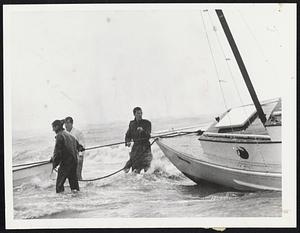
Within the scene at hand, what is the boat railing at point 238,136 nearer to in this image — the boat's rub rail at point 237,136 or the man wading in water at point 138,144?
the boat's rub rail at point 237,136

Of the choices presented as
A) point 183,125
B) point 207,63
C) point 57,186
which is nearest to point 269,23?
point 207,63

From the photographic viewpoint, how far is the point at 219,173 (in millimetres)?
1092

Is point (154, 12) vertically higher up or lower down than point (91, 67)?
higher up

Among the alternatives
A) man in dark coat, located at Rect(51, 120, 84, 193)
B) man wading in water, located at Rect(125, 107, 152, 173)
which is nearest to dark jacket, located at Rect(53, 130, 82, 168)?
man in dark coat, located at Rect(51, 120, 84, 193)

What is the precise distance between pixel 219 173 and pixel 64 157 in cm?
31

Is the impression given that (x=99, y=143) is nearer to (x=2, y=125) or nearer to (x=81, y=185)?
(x=81, y=185)

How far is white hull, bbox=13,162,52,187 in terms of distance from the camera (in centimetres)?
109

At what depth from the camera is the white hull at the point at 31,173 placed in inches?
42.9

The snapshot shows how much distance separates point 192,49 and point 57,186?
1.26 feet

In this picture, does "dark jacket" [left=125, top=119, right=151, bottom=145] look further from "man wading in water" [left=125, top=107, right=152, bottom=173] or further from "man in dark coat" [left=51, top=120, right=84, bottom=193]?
"man in dark coat" [left=51, top=120, right=84, bottom=193]

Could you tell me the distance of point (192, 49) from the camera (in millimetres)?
1091

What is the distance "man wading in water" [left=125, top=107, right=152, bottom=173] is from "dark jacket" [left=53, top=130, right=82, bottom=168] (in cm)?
11

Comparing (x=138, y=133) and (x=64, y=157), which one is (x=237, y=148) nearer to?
(x=138, y=133)

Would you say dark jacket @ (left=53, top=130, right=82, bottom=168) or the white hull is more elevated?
dark jacket @ (left=53, top=130, right=82, bottom=168)
